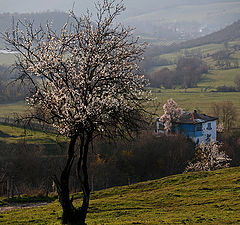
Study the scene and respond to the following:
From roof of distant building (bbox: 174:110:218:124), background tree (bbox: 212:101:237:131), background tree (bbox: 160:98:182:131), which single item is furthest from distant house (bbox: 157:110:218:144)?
background tree (bbox: 212:101:237:131)

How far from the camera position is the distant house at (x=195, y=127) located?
87688mm

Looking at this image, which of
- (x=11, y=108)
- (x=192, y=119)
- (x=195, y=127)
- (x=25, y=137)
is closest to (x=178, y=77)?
(x=11, y=108)

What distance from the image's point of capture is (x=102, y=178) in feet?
191

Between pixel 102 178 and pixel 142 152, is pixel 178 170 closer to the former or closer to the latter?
pixel 142 152

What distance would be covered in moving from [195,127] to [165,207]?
62405mm

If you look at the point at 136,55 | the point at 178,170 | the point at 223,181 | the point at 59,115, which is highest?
the point at 136,55

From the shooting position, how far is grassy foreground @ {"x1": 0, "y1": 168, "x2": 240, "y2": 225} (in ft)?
69.6

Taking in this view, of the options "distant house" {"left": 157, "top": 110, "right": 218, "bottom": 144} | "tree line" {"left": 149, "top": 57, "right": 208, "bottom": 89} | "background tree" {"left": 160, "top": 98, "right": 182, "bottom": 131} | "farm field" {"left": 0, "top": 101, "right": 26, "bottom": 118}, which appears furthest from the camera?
"tree line" {"left": 149, "top": 57, "right": 208, "bottom": 89}

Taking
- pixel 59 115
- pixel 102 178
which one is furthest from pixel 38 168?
pixel 59 115

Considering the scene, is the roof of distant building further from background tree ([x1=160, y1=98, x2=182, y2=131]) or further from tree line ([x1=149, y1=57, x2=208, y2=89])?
tree line ([x1=149, y1=57, x2=208, y2=89])

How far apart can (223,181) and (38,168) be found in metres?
31.3

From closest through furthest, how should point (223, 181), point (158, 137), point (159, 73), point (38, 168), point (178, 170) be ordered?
point (223, 181) → point (38, 168) → point (178, 170) → point (158, 137) → point (159, 73)

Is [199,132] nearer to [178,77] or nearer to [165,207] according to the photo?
[165,207]

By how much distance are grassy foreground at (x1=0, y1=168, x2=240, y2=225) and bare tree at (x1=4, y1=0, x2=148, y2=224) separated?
3784 millimetres
